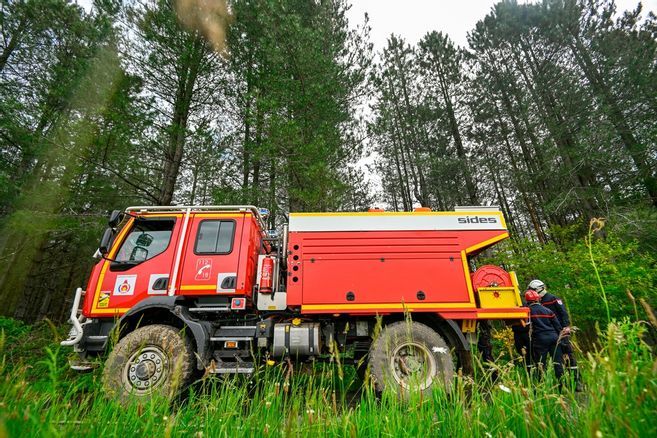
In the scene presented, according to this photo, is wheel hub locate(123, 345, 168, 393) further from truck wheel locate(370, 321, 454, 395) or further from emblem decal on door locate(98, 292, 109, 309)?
truck wheel locate(370, 321, 454, 395)

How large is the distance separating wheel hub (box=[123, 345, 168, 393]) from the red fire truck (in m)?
0.03

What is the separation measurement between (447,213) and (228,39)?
964 centimetres

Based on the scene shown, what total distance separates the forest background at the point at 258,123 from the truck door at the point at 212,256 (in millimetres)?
3618

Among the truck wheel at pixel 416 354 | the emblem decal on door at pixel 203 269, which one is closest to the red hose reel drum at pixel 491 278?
the truck wheel at pixel 416 354

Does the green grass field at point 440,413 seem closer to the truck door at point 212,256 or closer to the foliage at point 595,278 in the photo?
the truck door at point 212,256

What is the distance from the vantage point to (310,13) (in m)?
A: 10.5

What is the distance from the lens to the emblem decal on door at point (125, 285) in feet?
15.3

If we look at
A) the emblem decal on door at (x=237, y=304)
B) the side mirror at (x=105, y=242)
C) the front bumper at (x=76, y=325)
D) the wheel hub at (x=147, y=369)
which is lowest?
the wheel hub at (x=147, y=369)

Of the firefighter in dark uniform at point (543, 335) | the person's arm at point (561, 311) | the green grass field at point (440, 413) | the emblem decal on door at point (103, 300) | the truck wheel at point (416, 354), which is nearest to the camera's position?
the green grass field at point (440, 413)

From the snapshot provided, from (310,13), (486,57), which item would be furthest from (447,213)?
(486,57)

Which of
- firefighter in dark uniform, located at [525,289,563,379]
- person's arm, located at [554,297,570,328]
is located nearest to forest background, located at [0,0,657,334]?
person's arm, located at [554,297,570,328]

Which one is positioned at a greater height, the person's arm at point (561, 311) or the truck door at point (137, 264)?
the truck door at point (137, 264)

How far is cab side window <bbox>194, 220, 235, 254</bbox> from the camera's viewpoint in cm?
499

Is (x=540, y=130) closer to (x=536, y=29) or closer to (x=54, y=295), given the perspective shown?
(x=536, y=29)
